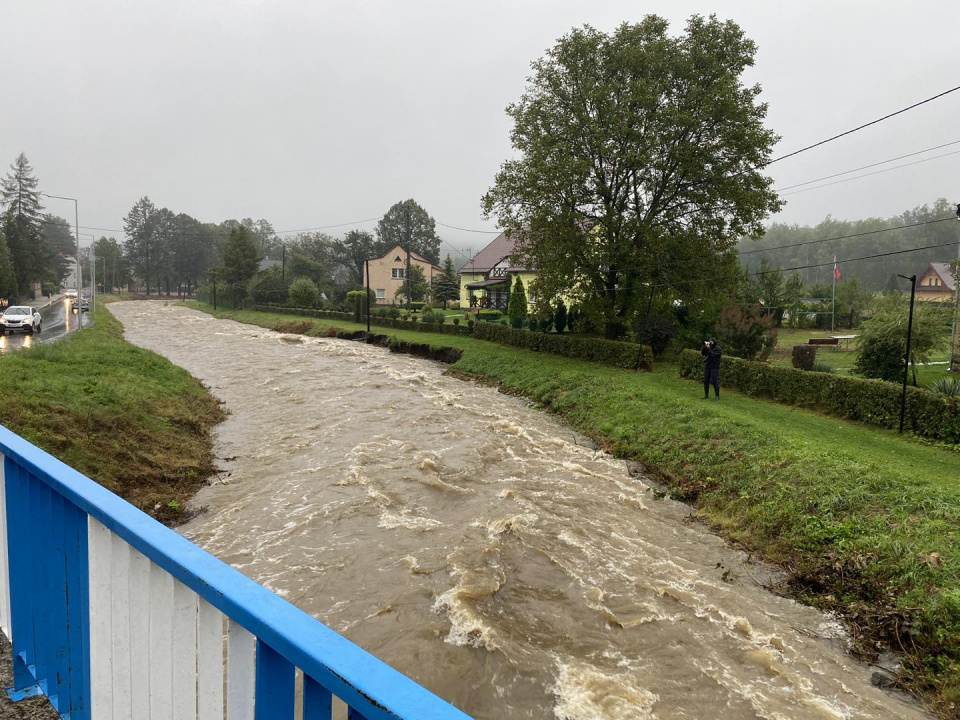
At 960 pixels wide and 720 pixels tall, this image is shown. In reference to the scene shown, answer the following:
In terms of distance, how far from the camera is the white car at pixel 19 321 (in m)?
30.6

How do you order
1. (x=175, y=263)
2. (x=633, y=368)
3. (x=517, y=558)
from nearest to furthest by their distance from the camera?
(x=517, y=558) → (x=633, y=368) → (x=175, y=263)

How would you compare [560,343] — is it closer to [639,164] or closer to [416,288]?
[639,164]

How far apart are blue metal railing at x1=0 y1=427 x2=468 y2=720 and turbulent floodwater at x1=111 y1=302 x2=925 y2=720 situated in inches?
181

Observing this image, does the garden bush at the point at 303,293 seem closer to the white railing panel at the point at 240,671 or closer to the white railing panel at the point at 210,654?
the white railing panel at the point at 210,654

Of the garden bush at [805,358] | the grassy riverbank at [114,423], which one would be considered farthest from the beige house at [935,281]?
the grassy riverbank at [114,423]

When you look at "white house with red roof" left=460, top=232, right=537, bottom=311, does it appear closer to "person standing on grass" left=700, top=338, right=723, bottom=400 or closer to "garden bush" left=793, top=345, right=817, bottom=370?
"garden bush" left=793, top=345, right=817, bottom=370

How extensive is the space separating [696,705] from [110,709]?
239 inches

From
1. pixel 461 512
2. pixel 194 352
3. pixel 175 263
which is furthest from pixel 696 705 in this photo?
pixel 175 263

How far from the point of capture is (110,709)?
223 centimetres

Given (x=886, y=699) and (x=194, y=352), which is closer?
(x=886, y=699)

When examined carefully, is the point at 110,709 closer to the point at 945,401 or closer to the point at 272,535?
the point at 272,535

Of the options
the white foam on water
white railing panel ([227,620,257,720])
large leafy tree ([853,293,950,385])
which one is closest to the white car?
the white foam on water

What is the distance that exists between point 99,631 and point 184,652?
0.64m

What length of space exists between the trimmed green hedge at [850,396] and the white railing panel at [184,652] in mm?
16520
